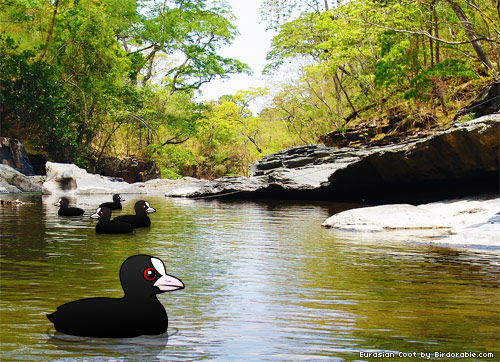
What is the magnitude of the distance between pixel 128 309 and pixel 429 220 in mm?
7507

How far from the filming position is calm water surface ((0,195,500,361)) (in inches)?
98.1

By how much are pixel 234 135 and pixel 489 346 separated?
43508 millimetres

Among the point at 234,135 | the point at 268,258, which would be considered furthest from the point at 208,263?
the point at 234,135

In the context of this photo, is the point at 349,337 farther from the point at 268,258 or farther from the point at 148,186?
the point at 148,186

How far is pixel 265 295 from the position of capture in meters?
3.88

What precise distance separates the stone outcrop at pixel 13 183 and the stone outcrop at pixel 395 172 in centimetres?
572

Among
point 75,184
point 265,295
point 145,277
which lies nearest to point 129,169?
point 75,184

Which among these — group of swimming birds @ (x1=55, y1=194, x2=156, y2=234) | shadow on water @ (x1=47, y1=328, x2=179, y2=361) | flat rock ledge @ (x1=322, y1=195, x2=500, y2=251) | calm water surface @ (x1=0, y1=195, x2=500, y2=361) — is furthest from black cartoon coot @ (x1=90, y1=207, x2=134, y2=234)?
shadow on water @ (x1=47, y1=328, x2=179, y2=361)

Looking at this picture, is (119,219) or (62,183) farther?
(62,183)

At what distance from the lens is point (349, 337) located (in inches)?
109

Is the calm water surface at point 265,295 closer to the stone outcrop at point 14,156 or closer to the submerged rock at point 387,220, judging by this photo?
the submerged rock at point 387,220

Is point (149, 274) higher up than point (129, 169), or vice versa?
point (129, 169)

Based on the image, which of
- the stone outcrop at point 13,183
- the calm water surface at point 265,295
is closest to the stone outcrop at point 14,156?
the stone outcrop at point 13,183

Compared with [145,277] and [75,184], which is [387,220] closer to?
[145,277]
